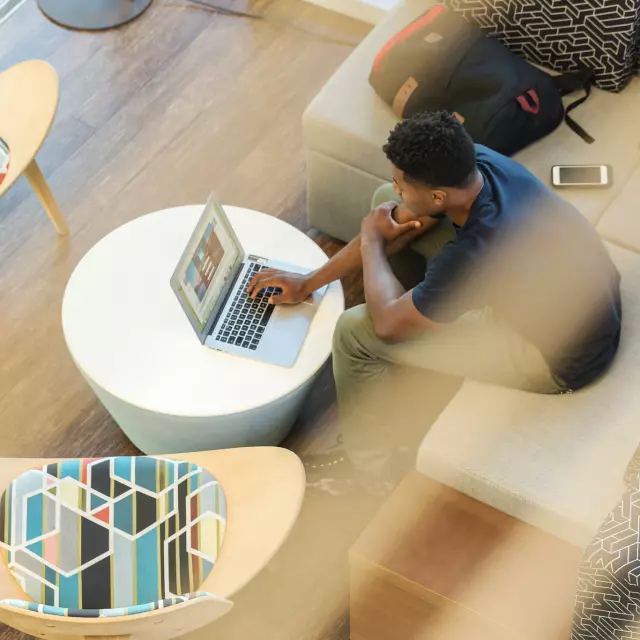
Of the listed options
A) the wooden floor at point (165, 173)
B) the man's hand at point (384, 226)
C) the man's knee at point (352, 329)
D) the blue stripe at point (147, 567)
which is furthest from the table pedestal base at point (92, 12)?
the blue stripe at point (147, 567)

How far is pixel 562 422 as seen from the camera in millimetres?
1880

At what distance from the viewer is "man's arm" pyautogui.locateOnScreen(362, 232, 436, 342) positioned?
1860 millimetres

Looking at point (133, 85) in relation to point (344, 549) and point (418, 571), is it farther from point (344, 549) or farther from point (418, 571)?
point (418, 571)

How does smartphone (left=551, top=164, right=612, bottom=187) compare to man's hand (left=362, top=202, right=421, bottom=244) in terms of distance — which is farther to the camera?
smartphone (left=551, top=164, right=612, bottom=187)

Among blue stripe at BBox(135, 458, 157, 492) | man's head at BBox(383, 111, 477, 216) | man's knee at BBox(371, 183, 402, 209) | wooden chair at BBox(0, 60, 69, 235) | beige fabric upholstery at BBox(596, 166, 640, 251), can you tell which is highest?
man's head at BBox(383, 111, 477, 216)

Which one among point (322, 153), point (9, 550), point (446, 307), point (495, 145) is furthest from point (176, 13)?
point (9, 550)

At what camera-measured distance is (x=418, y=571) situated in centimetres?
181

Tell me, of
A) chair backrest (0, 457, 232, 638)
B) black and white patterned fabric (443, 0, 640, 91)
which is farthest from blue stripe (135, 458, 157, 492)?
black and white patterned fabric (443, 0, 640, 91)

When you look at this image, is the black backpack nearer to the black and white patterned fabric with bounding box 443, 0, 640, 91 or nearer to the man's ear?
the black and white patterned fabric with bounding box 443, 0, 640, 91

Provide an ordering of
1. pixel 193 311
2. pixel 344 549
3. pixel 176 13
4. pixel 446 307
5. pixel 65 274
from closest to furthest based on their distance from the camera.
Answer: pixel 446 307 < pixel 193 311 < pixel 344 549 < pixel 65 274 < pixel 176 13

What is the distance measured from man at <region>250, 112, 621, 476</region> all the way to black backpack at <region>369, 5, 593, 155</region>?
1.36 ft

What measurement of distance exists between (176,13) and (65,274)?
47.4 inches

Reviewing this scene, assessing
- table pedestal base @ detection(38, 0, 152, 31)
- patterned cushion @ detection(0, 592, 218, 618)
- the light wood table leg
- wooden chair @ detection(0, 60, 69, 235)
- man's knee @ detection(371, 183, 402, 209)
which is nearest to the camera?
patterned cushion @ detection(0, 592, 218, 618)

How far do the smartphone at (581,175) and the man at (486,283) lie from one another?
452 millimetres
